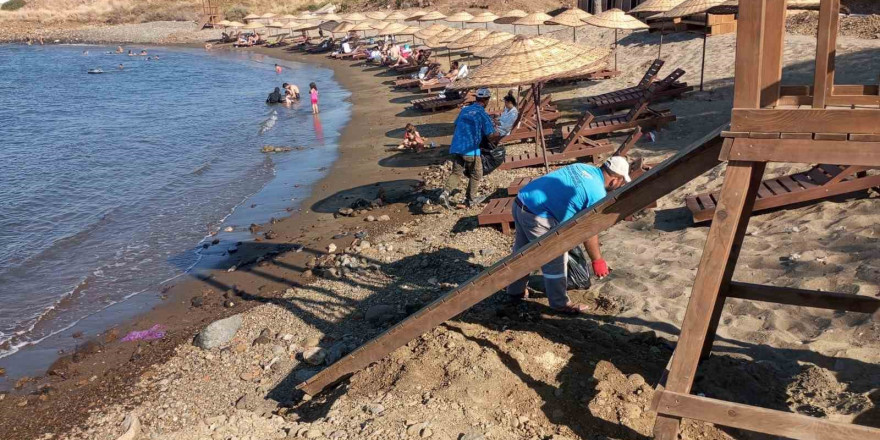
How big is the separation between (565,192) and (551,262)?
0.61 meters

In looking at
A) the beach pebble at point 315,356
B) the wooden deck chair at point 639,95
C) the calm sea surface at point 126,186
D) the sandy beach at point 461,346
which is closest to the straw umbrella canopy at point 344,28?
the calm sea surface at point 126,186

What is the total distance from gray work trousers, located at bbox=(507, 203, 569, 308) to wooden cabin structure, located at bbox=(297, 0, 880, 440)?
1326mm

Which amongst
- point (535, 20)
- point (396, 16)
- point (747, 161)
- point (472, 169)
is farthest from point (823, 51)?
point (396, 16)

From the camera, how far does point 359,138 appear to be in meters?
16.6

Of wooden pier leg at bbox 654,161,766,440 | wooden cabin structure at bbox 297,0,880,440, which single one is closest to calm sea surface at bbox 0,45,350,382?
wooden cabin structure at bbox 297,0,880,440

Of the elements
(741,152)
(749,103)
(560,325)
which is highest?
(749,103)

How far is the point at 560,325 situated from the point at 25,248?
10100mm

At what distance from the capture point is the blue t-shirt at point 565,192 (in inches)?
204

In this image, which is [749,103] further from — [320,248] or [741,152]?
[320,248]

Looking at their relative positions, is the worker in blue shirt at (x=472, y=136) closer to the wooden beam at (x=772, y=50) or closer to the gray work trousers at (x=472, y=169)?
the gray work trousers at (x=472, y=169)

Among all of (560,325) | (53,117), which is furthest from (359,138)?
(53,117)

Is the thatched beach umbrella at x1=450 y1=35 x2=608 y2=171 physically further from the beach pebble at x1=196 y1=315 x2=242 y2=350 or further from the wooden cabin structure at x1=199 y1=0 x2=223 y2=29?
the wooden cabin structure at x1=199 y1=0 x2=223 y2=29

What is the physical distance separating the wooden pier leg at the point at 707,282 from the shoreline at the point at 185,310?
17.1 ft

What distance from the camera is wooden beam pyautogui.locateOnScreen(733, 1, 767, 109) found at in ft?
9.74
